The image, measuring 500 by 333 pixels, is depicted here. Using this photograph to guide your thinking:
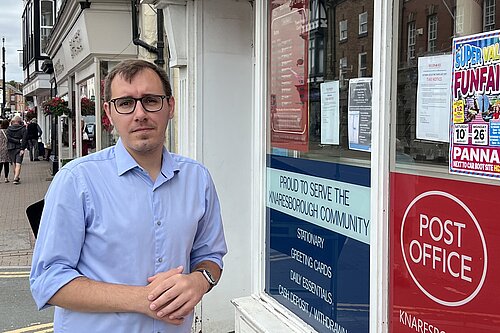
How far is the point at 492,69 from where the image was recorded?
2.08 meters

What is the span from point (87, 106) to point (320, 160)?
10472 millimetres

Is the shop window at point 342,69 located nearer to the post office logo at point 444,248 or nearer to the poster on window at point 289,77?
the poster on window at point 289,77

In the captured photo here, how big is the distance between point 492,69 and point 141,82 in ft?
4.07

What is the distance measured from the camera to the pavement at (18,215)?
8.04 meters

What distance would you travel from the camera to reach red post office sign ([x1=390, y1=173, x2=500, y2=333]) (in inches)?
82.5

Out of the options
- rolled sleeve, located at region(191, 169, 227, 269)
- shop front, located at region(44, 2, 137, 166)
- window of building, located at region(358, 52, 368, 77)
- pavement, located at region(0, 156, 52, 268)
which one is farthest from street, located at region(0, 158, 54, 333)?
window of building, located at region(358, 52, 368, 77)

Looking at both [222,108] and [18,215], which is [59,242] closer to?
[222,108]

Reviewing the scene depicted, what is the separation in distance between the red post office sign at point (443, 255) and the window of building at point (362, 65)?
564mm

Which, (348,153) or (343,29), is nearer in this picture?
(348,153)

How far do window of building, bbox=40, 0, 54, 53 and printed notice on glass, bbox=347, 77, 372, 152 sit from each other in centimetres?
2204

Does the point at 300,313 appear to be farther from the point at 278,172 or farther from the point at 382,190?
the point at 382,190

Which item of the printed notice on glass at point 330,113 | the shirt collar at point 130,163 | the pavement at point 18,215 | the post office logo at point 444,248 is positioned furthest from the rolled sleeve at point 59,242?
the pavement at point 18,215

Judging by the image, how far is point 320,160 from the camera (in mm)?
3252

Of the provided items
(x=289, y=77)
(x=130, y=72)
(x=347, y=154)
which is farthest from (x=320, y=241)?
(x=130, y=72)
